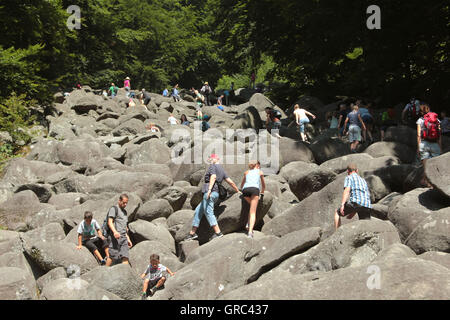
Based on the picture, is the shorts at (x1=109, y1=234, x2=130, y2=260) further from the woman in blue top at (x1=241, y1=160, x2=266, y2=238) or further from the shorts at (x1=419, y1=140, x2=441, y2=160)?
the shorts at (x1=419, y1=140, x2=441, y2=160)

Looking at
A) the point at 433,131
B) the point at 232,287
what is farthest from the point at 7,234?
the point at 433,131

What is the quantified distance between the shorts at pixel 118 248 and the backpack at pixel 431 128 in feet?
22.0

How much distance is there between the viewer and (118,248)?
Result: 9.41 metres

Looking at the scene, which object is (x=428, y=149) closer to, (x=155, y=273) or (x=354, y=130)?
(x=354, y=130)

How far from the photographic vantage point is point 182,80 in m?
54.4

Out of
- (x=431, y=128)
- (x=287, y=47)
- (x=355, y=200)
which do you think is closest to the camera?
(x=355, y=200)

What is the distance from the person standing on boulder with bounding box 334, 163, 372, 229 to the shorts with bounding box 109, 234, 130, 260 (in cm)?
401

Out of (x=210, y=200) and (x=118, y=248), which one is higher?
(x=210, y=200)

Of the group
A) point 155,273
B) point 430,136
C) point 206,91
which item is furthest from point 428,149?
point 206,91

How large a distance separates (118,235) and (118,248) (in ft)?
0.93

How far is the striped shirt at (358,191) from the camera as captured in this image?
817 centimetres

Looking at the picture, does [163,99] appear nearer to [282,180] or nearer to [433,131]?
[282,180]

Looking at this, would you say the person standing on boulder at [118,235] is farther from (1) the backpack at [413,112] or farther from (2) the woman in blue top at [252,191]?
(1) the backpack at [413,112]
